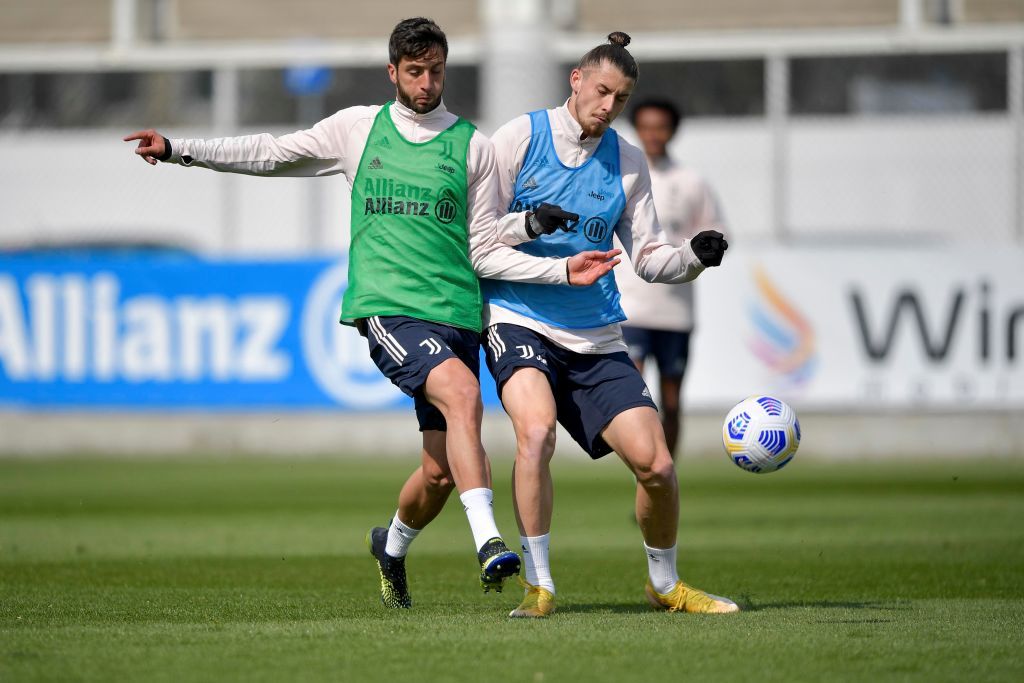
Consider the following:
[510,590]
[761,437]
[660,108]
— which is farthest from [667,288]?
[761,437]

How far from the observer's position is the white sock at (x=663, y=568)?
22.0 ft

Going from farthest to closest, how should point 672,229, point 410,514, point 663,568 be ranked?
point 672,229 < point 410,514 < point 663,568

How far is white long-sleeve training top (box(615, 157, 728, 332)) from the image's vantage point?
1048cm

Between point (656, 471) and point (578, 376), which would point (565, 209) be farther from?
point (656, 471)

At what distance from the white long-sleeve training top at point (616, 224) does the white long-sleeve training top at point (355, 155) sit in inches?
3.1

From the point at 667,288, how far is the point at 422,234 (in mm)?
4308

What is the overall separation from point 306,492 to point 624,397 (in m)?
7.19

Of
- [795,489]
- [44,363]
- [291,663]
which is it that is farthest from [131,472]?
[291,663]

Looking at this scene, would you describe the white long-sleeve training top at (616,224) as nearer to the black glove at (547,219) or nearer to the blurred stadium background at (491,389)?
the black glove at (547,219)

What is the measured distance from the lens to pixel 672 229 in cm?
1080

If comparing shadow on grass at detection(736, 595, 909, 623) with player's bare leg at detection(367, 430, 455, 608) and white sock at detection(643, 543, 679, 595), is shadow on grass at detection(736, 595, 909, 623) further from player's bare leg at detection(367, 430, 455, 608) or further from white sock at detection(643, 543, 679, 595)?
player's bare leg at detection(367, 430, 455, 608)

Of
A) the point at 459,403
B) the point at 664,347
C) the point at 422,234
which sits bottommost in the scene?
the point at 664,347

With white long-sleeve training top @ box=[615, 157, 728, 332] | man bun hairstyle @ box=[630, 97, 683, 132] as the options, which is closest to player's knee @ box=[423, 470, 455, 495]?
white long-sleeve training top @ box=[615, 157, 728, 332]

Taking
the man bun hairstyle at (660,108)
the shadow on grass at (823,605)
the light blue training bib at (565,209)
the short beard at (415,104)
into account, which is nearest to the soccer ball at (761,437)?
the shadow on grass at (823,605)
